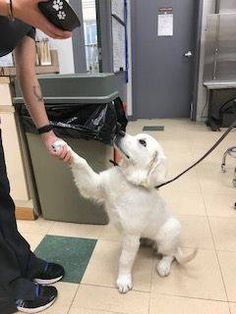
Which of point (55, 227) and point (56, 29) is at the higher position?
point (56, 29)

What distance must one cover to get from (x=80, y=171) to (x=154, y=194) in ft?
1.15

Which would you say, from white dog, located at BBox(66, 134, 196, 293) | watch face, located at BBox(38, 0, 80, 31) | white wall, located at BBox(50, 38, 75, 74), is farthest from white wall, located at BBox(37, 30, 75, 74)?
watch face, located at BBox(38, 0, 80, 31)

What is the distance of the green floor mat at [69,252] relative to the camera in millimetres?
1392

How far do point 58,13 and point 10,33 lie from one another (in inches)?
15.6

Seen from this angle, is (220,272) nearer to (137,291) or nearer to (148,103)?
(137,291)

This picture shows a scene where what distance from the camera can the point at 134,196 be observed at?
47.4 inches

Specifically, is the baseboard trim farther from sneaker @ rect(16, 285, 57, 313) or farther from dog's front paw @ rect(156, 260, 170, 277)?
dog's front paw @ rect(156, 260, 170, 277)

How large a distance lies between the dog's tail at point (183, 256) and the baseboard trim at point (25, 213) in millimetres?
934

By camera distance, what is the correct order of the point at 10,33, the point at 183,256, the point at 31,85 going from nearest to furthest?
the point at 10,33 < the point at 31,85 < the point at 183,256

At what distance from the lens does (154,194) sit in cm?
127

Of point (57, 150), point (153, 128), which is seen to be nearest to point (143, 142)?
point (57, 150)

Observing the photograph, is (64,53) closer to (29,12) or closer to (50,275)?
(50,275)

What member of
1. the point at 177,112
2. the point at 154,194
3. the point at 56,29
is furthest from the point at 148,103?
the point at 56,29

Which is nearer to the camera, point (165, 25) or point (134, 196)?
point (134, 196)
